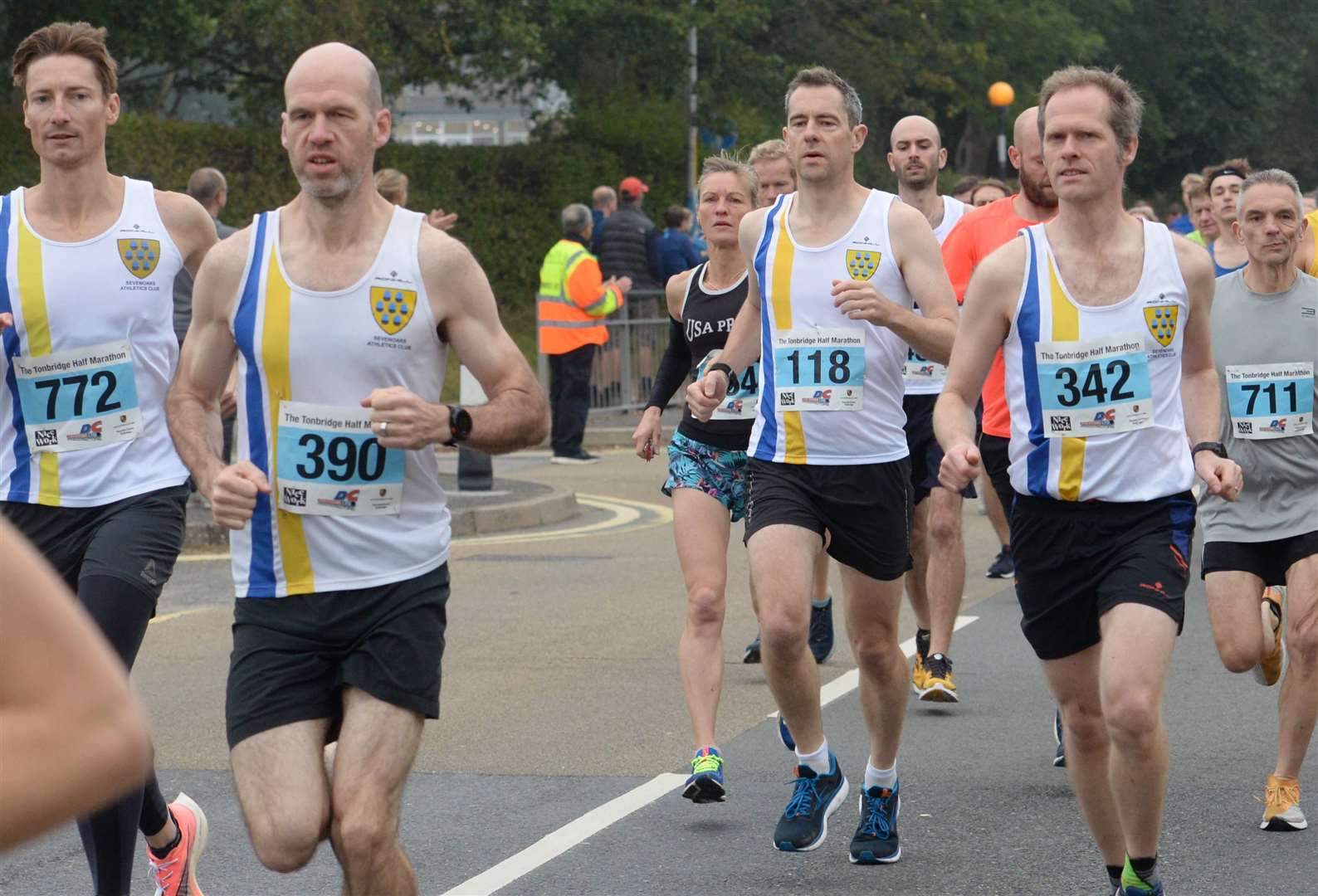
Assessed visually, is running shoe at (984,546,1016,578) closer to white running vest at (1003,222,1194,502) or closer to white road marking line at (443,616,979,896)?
white road marking line at (443,616,979,896)

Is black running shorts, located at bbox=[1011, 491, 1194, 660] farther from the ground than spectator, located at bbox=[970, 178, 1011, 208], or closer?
closer

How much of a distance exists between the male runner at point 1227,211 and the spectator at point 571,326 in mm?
7545

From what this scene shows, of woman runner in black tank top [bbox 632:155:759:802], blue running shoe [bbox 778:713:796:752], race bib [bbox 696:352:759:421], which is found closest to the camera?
woman runner in black tank top [bbox 632:155:759:802]

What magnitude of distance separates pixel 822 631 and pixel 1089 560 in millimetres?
4014

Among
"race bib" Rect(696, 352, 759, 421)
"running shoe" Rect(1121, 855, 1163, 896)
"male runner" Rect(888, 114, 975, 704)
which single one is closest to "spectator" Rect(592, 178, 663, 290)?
"male runner" Rect(888, 114, 975, 704)

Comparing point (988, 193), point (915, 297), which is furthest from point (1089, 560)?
point (988, 193)

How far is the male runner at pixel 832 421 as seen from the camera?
6074 millimetres

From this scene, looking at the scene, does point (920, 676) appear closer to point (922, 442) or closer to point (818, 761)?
point (922, 442)

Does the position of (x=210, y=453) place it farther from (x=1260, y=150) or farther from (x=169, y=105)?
(x=1260, y=150)

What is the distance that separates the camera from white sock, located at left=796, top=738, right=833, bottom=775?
619 centimetres

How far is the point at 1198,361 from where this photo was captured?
538cm

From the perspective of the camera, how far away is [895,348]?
647 cm

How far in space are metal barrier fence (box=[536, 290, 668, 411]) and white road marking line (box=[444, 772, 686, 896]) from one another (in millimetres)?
14070

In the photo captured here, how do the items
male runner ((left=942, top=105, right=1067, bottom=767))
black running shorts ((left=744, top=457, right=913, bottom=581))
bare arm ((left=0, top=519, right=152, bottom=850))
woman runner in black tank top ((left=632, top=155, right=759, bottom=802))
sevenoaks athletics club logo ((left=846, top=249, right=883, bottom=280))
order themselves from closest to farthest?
bare arm ((left=0, top=519, right=152, bottom=850)) → black running shorts ((left=744, top=457, right=913, bottom=581)) → sevenoaks athletics club logo ((left=846, top=249, right=883, bottom=280)) → woman runner in black tank top ((left=632, top=155, right=759, bottom=802)) → male runner ((left=942, top=105, right=1067, bottom=767))
